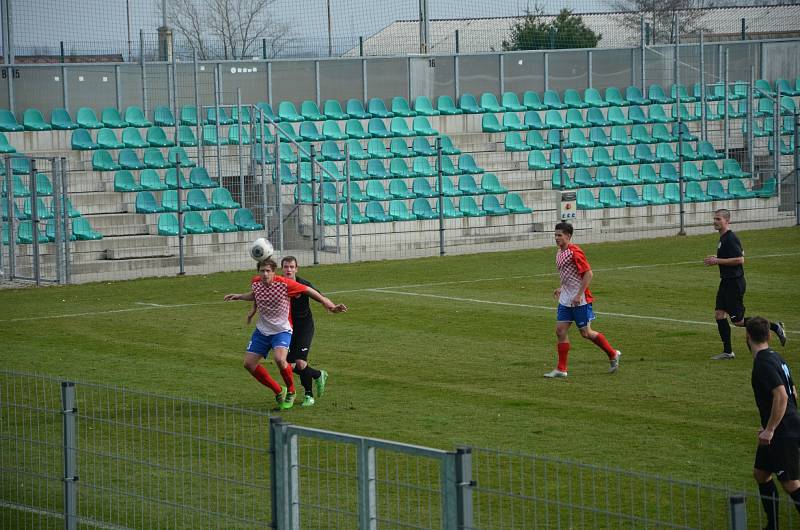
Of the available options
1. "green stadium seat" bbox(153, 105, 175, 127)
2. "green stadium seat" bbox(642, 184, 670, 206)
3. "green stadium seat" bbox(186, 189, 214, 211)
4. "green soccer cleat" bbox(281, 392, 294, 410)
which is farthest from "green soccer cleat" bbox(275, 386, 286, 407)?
"green stadium seat" bbox(642, 184, 670, 206)

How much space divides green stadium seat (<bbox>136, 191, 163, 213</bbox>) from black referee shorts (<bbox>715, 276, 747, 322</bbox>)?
53.9ft

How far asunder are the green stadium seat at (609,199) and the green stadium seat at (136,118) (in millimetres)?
12377

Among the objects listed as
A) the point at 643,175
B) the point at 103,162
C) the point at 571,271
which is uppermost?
the point at 103,162

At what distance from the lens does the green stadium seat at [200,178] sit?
2980 cm

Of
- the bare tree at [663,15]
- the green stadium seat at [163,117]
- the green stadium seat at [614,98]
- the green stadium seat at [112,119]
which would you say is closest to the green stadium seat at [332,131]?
the green stadium seat at [163,117]

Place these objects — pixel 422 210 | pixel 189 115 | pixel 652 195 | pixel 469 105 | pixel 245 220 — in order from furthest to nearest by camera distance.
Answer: pixel 469 105
pixel 652 195
pixel 189 115
pixel 422 210
pixel 245 220

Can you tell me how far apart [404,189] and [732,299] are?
17191 mm

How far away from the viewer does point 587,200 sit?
33031mm

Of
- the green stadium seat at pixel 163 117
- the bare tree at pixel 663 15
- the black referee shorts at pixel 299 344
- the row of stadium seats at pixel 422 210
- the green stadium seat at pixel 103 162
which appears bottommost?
the black referee shorts at pixel 299 344

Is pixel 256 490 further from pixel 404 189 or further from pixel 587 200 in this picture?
pixel 587 200

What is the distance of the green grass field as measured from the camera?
1133 cm

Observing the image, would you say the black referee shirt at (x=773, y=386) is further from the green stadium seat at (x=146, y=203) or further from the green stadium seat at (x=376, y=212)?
the green stadium seat at (x=376, y=212)

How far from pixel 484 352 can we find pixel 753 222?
62.3 feet

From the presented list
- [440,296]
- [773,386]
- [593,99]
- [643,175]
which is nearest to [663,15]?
[593,99]
